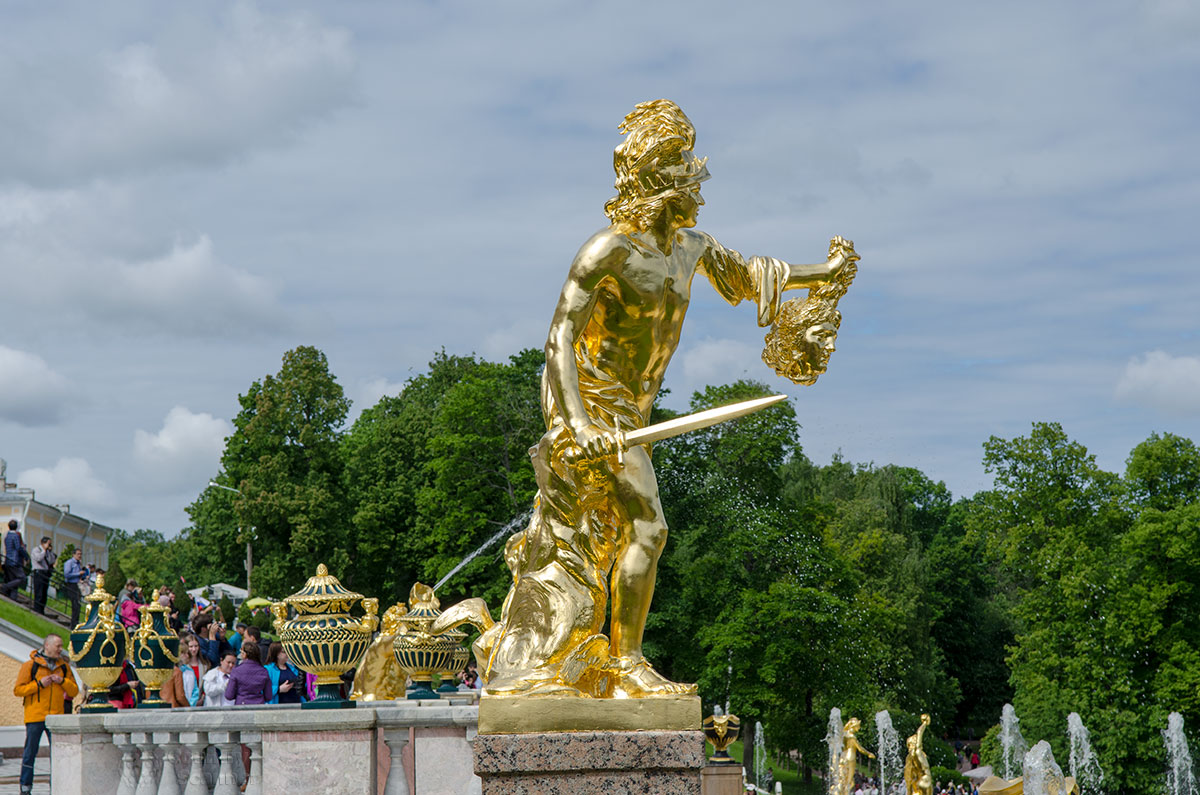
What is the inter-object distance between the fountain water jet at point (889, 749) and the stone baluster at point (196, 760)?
1211 inches

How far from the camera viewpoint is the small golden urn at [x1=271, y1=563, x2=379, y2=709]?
806 centimetres

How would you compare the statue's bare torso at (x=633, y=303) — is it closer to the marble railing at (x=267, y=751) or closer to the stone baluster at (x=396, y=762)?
Result: the marble railing at (x=267, y=751)

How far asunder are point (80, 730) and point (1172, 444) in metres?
34.6

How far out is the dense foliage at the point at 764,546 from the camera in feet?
111

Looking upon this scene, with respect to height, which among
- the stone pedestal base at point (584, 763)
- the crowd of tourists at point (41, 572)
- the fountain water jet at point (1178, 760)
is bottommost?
the fountain water jet at point (1178, 760)

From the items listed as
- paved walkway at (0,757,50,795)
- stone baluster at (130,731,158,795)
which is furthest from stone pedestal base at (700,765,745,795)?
paved walkway at (0,757,50,795)

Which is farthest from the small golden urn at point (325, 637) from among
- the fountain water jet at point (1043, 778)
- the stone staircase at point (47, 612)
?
the stone staircase at point (47, 612)

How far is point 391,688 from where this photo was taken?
11.6 meters

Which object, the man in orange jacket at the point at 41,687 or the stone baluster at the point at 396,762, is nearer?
the stone baluster at the point at 396,762

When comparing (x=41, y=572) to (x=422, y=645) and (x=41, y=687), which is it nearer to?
(x=41, y=687)

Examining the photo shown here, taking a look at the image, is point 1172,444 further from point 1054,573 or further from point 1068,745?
point 1068,745

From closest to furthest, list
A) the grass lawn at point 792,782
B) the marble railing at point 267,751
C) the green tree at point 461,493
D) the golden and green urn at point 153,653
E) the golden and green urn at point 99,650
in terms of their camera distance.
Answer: the marble railing at point 267,751
the golden and green urn at point 99,650
the golden and green urn at point 153,653
the green tree at point 461,493
the grass lawn at point 792,782

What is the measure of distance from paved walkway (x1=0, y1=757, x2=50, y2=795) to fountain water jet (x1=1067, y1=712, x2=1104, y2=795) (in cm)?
2635

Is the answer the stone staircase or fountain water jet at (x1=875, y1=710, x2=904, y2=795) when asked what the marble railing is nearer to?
the stone staircase
